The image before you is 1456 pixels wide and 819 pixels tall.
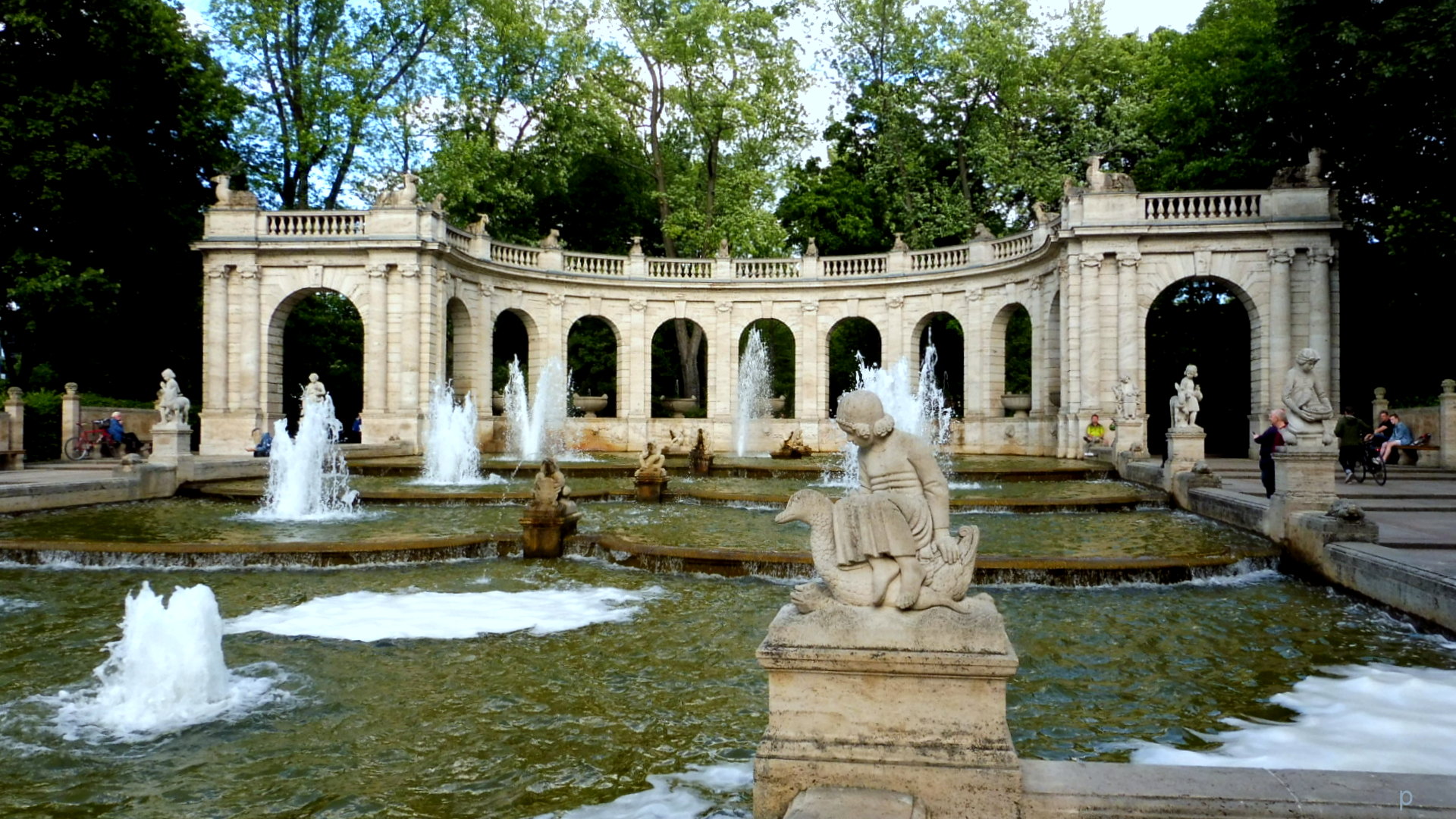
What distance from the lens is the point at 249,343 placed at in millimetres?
27750

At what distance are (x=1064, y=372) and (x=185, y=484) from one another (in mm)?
21763

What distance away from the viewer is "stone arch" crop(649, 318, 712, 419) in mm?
39000

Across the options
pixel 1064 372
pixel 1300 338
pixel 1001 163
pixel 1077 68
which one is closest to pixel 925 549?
pixel 1064 372

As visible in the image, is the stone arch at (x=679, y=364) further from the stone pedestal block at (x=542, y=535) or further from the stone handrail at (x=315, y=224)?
the stone pedestal block at (x=542, y=535)

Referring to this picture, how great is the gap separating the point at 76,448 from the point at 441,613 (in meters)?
23.1

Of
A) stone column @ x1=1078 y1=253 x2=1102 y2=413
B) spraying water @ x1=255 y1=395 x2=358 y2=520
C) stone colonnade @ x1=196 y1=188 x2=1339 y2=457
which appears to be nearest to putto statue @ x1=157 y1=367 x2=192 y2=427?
spraying water @ x1=255 y1=395 x2=358 y2=520

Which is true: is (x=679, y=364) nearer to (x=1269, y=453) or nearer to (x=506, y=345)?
(x=506, y=345)

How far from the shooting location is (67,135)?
26.6 meters

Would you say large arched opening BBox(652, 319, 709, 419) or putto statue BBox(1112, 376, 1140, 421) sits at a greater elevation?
large arched opening BBox(652, 319, 709, 419)

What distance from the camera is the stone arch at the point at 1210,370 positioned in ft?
103

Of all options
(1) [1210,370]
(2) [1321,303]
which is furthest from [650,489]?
(1) [1210,370]

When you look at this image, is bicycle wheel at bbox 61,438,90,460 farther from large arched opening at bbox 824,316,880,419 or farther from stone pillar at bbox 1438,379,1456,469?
stone pillar at bbox 1438,379,1456,469

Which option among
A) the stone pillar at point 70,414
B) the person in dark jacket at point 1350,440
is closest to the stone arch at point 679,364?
the stone pillar at point 70,414

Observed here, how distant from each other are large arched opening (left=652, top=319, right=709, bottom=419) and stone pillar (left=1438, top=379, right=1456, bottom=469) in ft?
75.1
